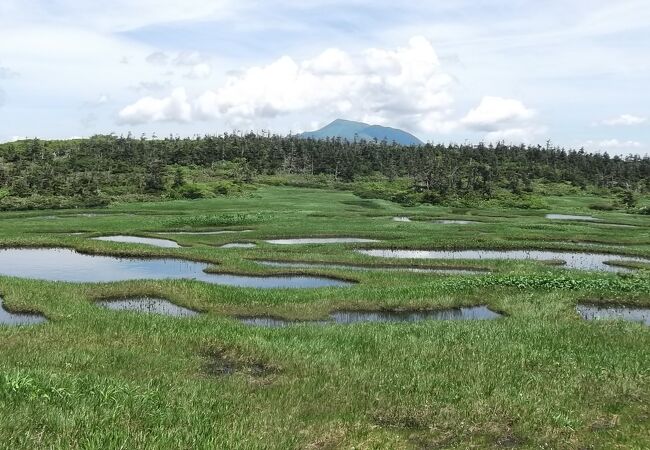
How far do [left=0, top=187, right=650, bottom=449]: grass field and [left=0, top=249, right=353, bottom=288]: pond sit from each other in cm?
420

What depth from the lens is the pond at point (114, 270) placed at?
33312 mm

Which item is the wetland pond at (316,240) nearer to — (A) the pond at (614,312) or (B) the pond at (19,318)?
(A) the pond at (614,312)

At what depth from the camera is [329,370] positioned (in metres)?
14.9

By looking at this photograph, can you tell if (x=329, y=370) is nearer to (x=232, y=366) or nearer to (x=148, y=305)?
(x=232, y=366)

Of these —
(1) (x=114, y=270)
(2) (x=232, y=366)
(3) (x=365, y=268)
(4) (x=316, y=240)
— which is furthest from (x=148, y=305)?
(4) (x=316, y=240)

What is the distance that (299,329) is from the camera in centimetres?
2003

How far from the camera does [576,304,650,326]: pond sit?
2589 centimetres

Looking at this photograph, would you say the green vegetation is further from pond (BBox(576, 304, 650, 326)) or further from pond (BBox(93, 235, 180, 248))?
pond (BBox(576, 304, 650, 326))

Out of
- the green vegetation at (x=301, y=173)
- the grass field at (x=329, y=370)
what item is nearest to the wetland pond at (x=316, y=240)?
the grass field at (x=329, y=370)

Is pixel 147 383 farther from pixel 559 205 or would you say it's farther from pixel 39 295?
pixel 559 205

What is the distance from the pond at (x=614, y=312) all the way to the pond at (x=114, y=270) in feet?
45.2

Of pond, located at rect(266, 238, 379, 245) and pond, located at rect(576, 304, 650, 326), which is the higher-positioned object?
pond, located at rect(576, 304, 650, 326)

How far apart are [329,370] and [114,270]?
2572cm

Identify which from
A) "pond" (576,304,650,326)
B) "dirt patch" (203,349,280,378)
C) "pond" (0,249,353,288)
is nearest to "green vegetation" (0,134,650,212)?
"pond" (0,249,353,288)
